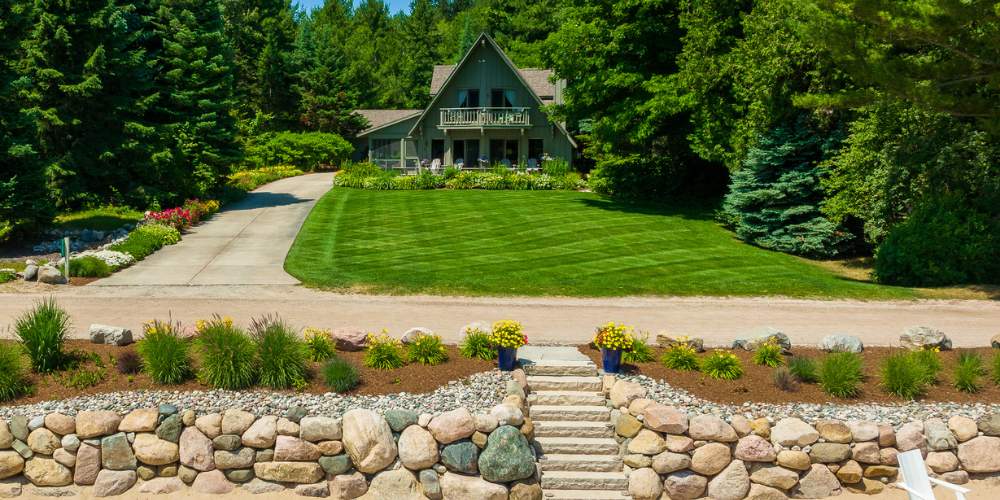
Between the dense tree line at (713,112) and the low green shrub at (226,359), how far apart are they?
1381 cm

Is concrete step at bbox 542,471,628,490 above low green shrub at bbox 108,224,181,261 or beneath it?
beneath

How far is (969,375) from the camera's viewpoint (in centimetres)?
981

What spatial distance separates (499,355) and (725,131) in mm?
18272

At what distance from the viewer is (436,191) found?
116 feet

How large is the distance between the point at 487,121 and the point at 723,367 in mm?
33751

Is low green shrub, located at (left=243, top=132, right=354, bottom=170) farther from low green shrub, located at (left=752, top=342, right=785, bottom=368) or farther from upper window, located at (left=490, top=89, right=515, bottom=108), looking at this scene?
low green shrub, located at (left=752, top=342, right=785, bottom=368)

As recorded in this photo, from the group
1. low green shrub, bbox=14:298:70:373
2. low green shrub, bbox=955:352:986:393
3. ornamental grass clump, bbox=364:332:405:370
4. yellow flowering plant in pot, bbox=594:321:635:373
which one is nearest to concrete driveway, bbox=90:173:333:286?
low green shrub, bbox=14:298:70:373

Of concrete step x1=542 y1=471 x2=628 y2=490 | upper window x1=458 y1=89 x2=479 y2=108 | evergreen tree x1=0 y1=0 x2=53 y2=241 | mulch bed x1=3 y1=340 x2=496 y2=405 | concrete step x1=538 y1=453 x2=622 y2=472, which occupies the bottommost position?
concrete step x1=542 y1=471 x2=628 y2=490

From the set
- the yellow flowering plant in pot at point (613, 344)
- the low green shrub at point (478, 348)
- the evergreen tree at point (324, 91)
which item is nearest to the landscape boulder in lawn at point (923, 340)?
the yellow flowering plant in pot at point (613, 344)

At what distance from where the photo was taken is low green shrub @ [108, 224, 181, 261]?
19812 millimetres

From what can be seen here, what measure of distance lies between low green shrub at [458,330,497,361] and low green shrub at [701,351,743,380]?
2.93 m

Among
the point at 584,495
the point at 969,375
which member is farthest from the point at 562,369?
the point at 969,375

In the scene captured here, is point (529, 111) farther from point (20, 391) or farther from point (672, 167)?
point (20, 391)

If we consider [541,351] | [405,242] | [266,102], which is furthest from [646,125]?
[266,102]
